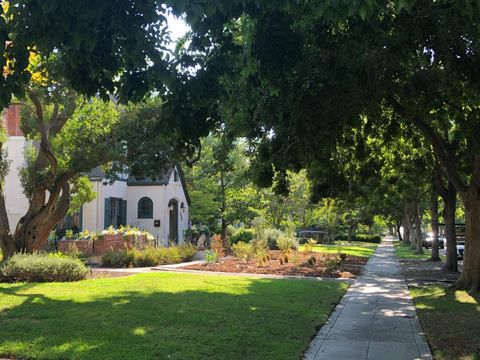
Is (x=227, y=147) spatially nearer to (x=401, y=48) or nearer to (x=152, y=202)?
Answer: (x=401, y=48)

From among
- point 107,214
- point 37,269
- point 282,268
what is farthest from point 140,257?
point 107,214

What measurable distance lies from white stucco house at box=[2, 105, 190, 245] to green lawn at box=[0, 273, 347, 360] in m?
13.3

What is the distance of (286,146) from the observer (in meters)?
11.9

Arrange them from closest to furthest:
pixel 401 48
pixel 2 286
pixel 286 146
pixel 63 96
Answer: pixel 401 48, pixel 286 146, pixel 2 286, pixel 63 96

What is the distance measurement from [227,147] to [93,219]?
1478cm

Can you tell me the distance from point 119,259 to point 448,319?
12.7 m

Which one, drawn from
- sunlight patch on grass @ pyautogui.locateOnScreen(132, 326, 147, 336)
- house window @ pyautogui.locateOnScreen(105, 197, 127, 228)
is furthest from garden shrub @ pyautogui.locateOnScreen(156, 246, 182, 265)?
sunlight patch on grass @ pyautogui.locateOnScreen(132, 326, 147, 336)

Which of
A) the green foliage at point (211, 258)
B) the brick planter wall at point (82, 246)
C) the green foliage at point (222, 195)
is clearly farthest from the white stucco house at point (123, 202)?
the green foliage at point (211, 258)

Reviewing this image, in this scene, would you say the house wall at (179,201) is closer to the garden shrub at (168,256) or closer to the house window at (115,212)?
the house window at (115,212)

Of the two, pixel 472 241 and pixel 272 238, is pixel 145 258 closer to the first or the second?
pixel 472 241

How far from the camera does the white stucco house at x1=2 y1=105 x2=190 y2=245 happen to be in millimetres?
27406

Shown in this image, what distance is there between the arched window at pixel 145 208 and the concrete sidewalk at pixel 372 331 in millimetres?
19119

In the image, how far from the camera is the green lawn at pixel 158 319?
23.4ft

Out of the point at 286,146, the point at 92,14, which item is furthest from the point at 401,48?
the point at 92,14
